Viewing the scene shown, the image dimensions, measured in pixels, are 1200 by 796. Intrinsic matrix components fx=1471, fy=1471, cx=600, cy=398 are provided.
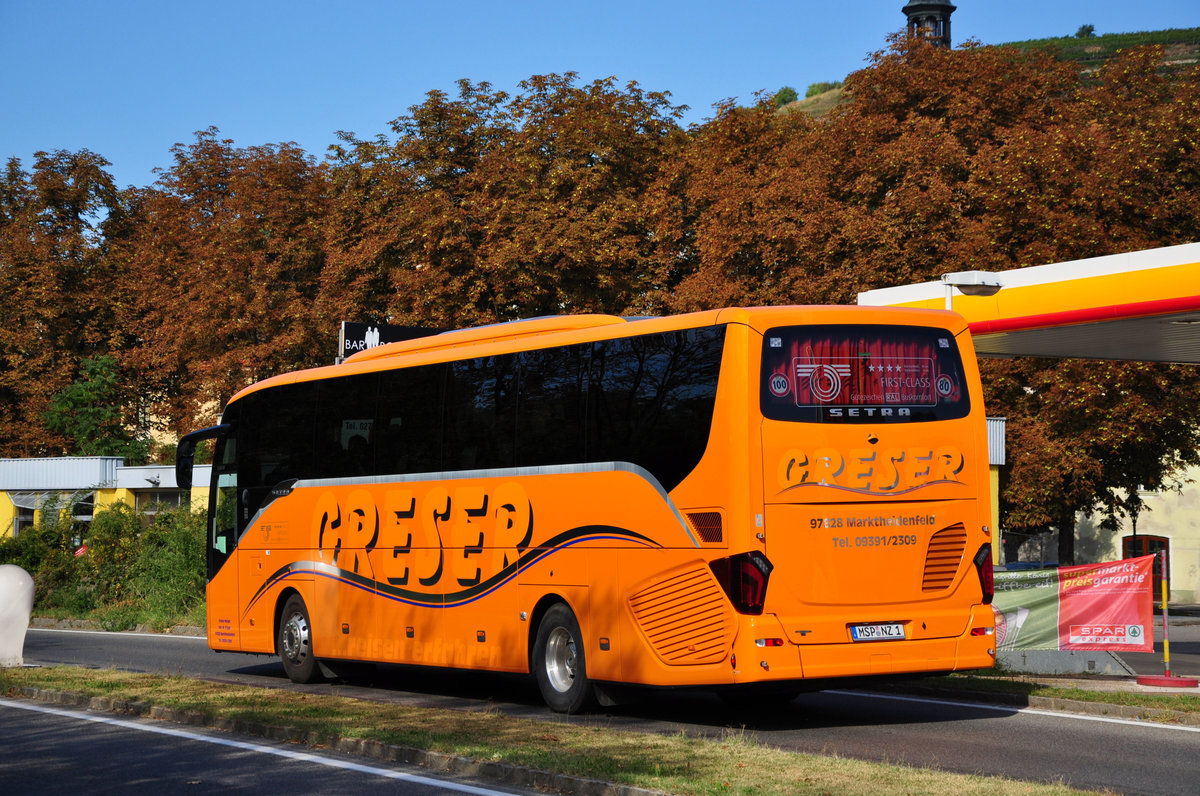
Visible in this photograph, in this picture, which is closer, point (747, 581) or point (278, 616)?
point (747, 581)

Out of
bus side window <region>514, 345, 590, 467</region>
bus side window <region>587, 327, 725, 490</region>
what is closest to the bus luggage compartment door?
bus side window <region>587, 327, 725, 490</region>

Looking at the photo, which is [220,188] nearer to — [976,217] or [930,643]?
[976,217]

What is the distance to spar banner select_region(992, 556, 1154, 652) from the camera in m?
16.5

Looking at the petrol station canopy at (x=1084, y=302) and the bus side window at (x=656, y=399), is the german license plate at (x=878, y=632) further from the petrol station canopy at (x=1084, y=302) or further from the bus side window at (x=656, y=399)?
the petrol station canopy at (x=1084, y=302)

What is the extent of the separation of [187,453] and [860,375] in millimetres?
10757

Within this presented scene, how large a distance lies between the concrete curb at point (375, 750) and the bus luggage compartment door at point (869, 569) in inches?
124

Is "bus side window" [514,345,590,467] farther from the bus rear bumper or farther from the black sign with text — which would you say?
the black sign with text

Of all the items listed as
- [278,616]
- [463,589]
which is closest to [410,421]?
[463,589]

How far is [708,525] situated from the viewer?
1248 cm

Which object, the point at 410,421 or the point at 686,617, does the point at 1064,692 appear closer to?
the point at 686,617

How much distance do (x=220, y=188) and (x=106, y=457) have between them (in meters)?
11.0

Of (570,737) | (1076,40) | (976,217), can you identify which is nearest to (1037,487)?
(976,217)

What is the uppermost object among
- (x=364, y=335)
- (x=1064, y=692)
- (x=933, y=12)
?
(x=933, y=12)

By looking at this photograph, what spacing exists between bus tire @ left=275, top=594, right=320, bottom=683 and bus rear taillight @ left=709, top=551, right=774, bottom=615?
25.4ft
